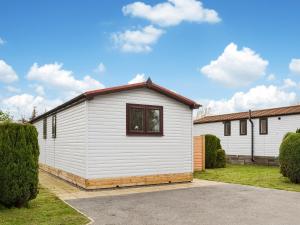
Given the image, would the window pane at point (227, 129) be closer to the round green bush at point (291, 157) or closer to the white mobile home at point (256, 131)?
the white mobile home at point (256, 131)

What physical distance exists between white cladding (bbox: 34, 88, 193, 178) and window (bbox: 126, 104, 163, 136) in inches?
6.5

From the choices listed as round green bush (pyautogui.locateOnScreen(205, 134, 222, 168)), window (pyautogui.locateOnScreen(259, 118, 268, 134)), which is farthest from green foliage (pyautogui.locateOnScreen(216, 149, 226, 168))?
window (pyautogui.locateOnScreen(259, 118, 268, 134))

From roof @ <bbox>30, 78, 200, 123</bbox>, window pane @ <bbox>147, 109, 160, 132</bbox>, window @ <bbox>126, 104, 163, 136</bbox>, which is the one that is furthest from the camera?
window pane @ <bbox>147, 109, 160, 132</bbox>

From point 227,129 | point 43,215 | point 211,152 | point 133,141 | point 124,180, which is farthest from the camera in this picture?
point 227,129

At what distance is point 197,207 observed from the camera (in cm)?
927

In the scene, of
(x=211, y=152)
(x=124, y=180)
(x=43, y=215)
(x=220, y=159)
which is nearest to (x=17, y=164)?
(x=43, y=215)

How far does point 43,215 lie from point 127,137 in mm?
5226

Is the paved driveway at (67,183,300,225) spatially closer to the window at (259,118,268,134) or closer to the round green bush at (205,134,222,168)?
the round green bush at (205,134,222,168)

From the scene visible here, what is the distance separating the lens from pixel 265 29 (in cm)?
1973

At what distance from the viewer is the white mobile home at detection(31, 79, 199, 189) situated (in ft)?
40.4

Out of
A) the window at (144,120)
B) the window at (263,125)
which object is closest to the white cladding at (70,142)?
the window at (144,120)

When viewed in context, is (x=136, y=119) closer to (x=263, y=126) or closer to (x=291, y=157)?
(x=291, y=157)

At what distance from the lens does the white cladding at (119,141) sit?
484 inches

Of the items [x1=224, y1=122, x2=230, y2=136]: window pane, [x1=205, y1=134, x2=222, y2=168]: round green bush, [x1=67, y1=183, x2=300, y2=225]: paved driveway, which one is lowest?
[x1=67, y1=183, x2=300, y2=225]: paved driveway
